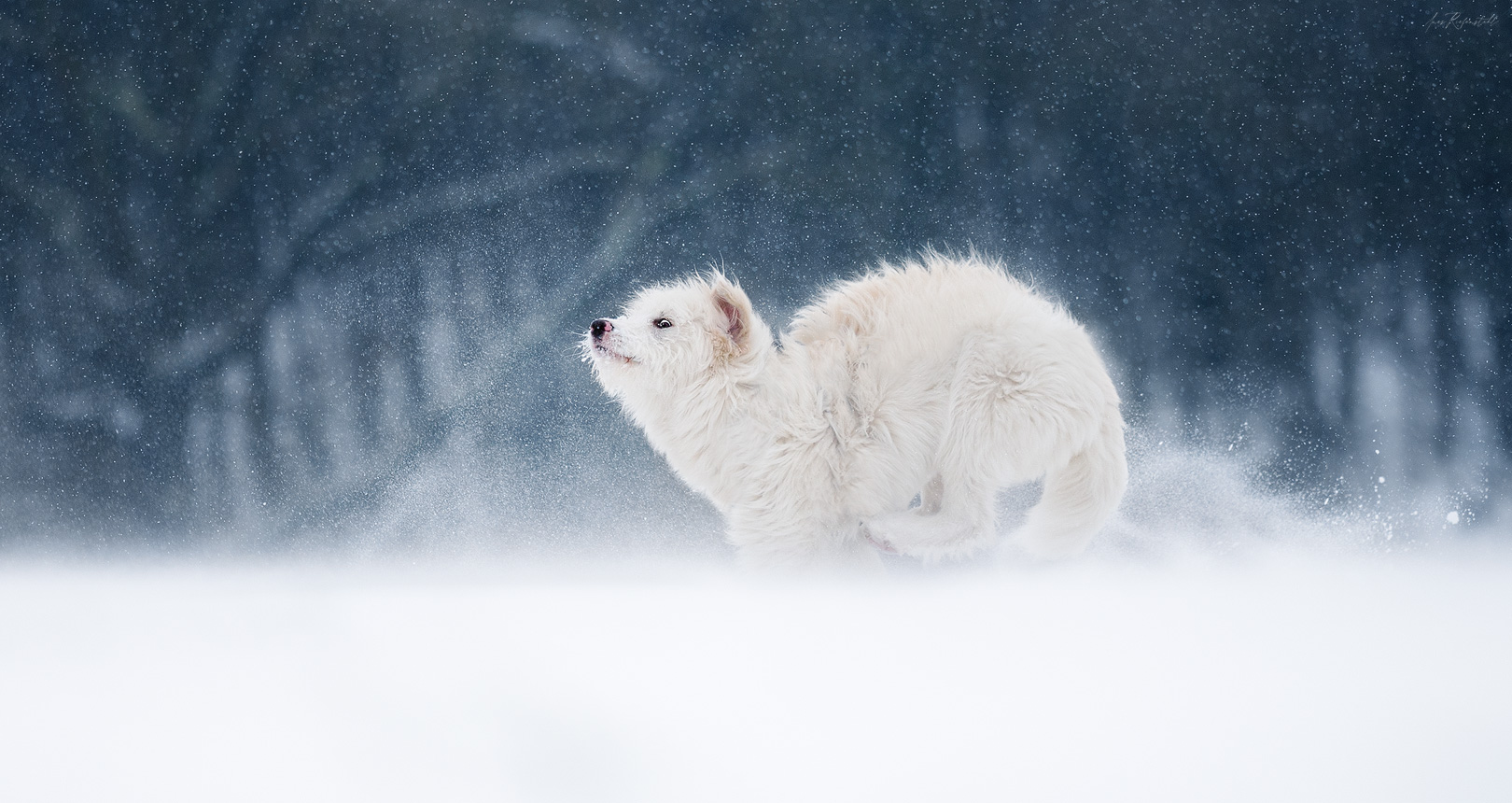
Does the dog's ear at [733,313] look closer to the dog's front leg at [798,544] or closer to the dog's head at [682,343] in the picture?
the dog's head at [682,343]

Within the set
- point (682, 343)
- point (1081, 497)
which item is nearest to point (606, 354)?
point (682, 343)

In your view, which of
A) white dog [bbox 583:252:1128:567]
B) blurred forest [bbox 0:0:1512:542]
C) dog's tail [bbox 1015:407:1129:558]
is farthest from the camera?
blurred forest [bbox 0:0:1512:542]

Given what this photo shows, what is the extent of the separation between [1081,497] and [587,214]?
4.48 feet

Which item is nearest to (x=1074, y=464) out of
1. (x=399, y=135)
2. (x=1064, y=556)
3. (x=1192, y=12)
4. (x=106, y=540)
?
→ (x=1064, y=556)

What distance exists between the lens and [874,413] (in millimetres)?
1324

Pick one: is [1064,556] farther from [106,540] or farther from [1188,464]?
[106,540]

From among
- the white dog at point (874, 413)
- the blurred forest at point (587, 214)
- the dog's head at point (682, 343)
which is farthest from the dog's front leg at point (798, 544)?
the blurred forest at point (587, 214)

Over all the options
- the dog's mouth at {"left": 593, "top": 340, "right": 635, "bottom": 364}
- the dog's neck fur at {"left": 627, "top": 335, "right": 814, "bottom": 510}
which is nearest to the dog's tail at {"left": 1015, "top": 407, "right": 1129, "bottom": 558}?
the dog's neck fur at {"left": 627, "top": 335, "right": 814, "bottom": 510}

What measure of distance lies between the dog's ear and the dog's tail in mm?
548

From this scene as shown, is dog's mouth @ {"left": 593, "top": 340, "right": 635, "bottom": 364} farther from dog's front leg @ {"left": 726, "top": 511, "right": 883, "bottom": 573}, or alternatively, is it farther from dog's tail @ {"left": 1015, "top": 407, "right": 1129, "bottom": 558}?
dog's tail @ {"left": 1015, "top": 407, "right": 1129, "bottom": 558}

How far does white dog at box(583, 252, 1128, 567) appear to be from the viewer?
1.27m

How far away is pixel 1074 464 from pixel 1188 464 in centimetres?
67

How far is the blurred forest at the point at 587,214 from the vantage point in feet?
6.88

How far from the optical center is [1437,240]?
2.18 meters
